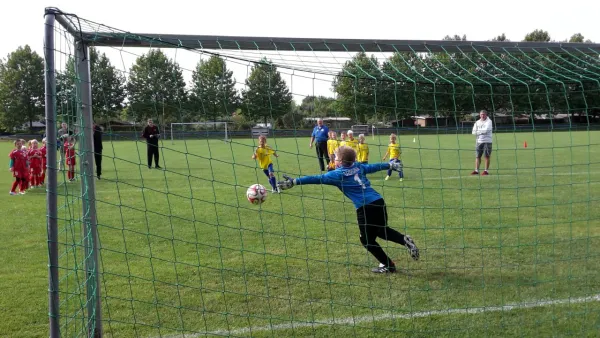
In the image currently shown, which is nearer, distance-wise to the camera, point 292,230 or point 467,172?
point 292,230

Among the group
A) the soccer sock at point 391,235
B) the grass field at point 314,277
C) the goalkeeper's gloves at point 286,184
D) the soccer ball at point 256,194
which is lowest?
the grass field at point 314,277

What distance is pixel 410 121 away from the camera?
5.27 m

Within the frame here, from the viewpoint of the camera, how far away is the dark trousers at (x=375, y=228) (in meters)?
5.51

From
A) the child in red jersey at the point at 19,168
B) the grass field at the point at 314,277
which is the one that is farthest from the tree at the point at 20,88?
the grass field at the point at 314,277

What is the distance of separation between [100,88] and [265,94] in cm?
140

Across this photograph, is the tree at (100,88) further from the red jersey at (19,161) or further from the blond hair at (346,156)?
the red jersey at (19,161)

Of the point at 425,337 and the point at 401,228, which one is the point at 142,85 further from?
the point at 401,228

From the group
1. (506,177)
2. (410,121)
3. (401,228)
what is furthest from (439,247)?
(506,177)

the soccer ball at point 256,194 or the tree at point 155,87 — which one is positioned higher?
the tree at point 155,87

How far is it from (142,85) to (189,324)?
6.99 feet

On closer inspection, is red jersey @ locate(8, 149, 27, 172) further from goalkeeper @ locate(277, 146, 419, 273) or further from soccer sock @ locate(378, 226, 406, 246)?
soccer sock @ locate(378, 226, 406, 246)

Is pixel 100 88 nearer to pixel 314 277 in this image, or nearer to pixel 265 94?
pixel 265 94

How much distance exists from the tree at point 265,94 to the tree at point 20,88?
5184 cm

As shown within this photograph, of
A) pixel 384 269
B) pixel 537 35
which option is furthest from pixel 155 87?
pixel 537 35
